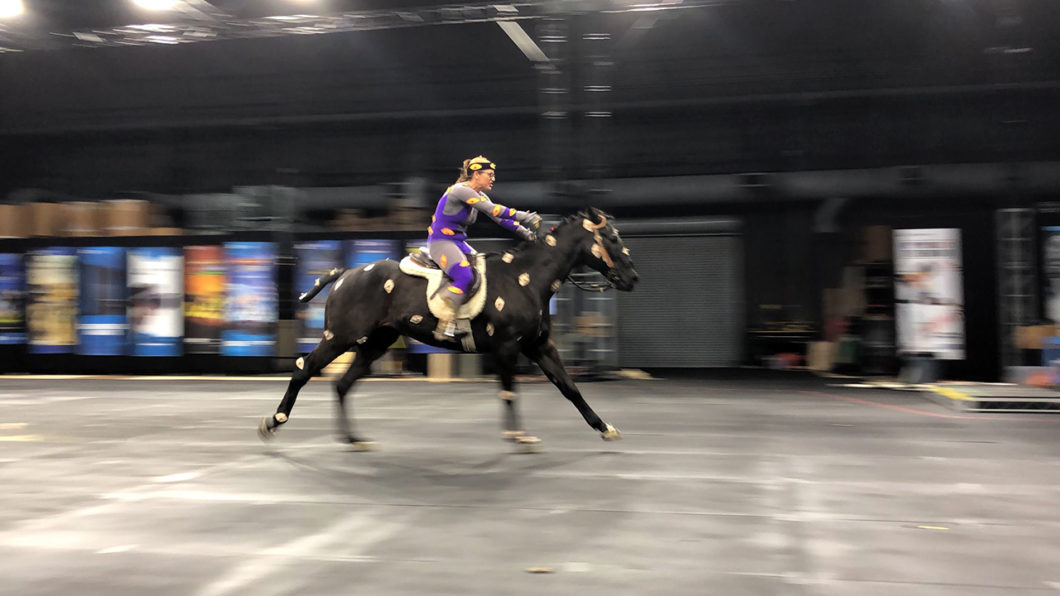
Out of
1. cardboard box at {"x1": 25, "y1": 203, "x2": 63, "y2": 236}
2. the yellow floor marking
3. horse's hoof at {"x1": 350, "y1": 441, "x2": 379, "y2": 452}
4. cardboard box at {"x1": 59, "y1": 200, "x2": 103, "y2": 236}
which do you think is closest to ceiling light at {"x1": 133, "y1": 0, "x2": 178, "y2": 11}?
cardboard box at {"x1": 59, "y1": 200, "x2": 103, "y2": 236}

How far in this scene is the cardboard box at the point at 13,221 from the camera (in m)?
17.1

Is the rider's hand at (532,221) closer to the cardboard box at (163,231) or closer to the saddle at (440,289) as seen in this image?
the saddle at (440,289)

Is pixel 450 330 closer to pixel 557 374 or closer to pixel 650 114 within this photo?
pixel 557 374

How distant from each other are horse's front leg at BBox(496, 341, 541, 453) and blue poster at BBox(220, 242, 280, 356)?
993 cm

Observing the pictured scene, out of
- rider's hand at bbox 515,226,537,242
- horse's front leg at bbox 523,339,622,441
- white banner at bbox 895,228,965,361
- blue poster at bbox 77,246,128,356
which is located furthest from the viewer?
blue poster at bbox 77,246,128,356

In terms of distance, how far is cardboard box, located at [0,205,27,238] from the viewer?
1714 centimetres

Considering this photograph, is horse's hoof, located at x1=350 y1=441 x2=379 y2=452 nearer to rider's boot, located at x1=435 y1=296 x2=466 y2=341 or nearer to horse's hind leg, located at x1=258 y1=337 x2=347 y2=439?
horse's hind leg, located at x1=258 y1=337 x2=347 y2=439

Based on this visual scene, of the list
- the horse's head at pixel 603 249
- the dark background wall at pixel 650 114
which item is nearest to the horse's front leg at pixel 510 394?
the horse's head at pixel 603 249

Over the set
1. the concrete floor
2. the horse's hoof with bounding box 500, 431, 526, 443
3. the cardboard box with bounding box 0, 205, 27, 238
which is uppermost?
the cardboard box with bounding box 0, 205, 27, 238

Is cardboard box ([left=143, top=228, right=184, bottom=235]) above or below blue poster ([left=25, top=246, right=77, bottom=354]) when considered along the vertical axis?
above

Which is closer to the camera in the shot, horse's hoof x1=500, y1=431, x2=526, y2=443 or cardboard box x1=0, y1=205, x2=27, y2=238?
horse's hoof x1=500, y1=431, x2=526, y2=443

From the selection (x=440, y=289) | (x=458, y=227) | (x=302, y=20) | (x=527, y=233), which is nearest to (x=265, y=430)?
(x=440, y=289)

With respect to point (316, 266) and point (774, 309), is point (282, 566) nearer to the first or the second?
point (316, 266)

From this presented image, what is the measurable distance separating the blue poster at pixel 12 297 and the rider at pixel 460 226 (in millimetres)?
13112
